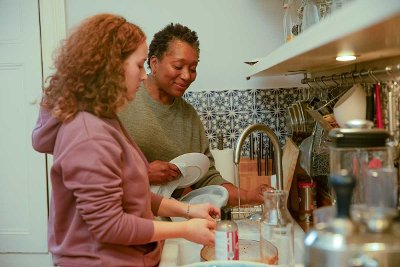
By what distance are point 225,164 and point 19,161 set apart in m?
1.17

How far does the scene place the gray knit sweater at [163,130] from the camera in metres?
2.04

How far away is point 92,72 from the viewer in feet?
3.65

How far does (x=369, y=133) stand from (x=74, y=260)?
72cm

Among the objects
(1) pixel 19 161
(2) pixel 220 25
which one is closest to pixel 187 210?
(2) pixel 220 25

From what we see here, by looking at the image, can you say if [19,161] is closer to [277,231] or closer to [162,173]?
[162,173]

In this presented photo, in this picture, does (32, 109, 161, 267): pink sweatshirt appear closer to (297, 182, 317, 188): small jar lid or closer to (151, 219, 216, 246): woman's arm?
(151, 219, 216, 246): woman's arm

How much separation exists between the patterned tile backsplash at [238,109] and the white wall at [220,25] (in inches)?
1.5

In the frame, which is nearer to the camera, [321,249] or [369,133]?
[321,249]

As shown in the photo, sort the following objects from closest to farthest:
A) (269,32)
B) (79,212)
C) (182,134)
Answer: (79,212) → (182,134) → (269,32)

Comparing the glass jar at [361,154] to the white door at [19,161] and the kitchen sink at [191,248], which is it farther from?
the white door at [19,161]

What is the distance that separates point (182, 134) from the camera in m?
2.14

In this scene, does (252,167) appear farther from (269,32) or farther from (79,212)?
(79,212)

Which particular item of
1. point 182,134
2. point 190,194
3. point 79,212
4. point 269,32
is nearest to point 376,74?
point 79,212

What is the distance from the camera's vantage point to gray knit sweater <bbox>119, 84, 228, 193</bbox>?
204 cm
